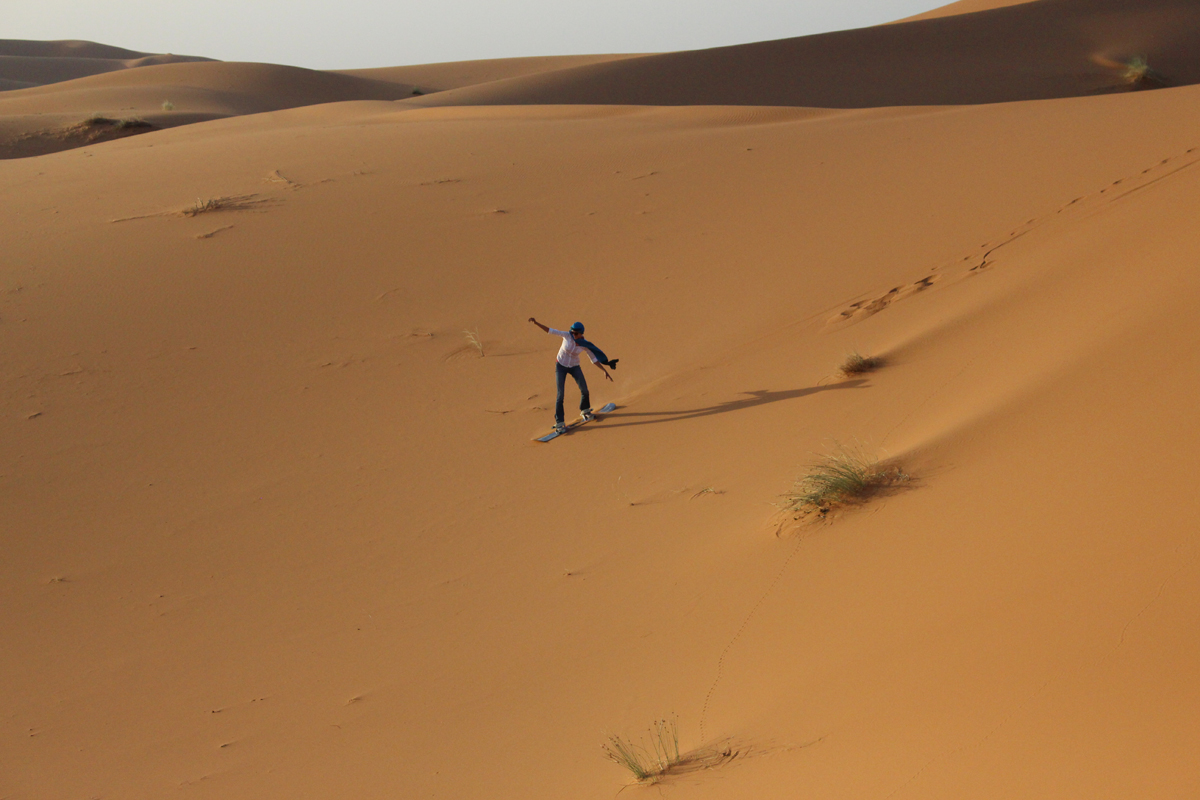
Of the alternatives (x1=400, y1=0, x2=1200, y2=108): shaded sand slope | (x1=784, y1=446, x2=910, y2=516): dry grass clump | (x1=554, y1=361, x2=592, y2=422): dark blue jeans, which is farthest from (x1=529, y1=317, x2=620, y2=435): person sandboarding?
(x1=400, y1=0, x2=1200, y2=108): shaded sand slope

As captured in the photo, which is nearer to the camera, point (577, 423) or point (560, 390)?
point (560, 390)

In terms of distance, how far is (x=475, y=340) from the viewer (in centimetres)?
1009

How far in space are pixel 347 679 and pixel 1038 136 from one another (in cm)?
1192

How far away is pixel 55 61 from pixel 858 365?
86.8m

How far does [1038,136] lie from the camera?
42.2ft

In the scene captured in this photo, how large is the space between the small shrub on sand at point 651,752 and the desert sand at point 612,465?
0.33 feet

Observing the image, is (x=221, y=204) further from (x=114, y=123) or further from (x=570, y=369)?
(x=114, y=123)

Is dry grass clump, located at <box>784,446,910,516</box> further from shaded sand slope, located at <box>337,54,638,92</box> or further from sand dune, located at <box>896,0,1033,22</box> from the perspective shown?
shaded sand slope, located at <box>337,54,638,92</box>

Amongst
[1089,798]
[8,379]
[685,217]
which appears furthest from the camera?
[685,217]

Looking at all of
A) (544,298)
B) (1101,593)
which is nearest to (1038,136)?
(544,298)

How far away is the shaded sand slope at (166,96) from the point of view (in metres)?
26.4

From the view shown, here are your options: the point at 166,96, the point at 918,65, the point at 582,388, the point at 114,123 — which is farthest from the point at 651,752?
the point at 166,96

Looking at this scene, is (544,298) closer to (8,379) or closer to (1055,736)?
(8,379)

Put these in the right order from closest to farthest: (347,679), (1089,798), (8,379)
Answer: (1089,798) < (347,679) < (8,379)
